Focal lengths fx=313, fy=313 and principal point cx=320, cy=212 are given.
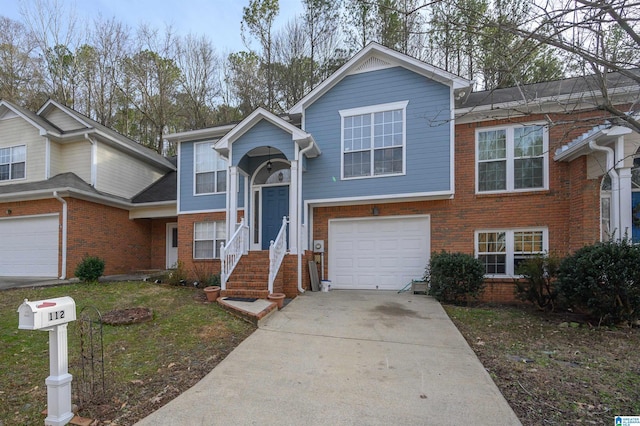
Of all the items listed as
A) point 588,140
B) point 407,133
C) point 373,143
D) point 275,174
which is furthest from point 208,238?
point 588,140

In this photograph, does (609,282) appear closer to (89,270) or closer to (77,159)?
(89,270)

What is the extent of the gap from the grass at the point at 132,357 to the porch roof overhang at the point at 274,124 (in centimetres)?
449

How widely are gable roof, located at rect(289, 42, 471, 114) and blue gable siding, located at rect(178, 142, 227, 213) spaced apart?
4341 millimetres

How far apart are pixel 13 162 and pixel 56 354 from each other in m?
14.8

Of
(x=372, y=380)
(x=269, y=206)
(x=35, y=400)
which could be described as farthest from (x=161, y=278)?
(x=372, y=380)

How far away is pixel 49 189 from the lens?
1074 centimetres

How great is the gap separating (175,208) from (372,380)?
11261 millimetres

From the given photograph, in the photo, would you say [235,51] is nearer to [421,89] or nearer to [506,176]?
[421,89]

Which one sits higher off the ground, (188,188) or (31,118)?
(31,118)

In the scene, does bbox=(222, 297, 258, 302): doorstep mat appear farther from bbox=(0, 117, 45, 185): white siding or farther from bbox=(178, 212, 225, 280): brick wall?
bbox=(0, 117, 45, 185): white siding

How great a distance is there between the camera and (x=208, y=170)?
11.3m

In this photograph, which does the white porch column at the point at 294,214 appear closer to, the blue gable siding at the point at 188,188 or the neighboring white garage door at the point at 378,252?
the neighboring white garage door at the point at 378,252

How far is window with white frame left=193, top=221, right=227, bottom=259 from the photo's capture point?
11125mm

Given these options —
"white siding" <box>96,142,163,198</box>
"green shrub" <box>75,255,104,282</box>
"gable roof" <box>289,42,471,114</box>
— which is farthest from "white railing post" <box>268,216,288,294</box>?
"white siding" <box>96,142,163,198</box>
